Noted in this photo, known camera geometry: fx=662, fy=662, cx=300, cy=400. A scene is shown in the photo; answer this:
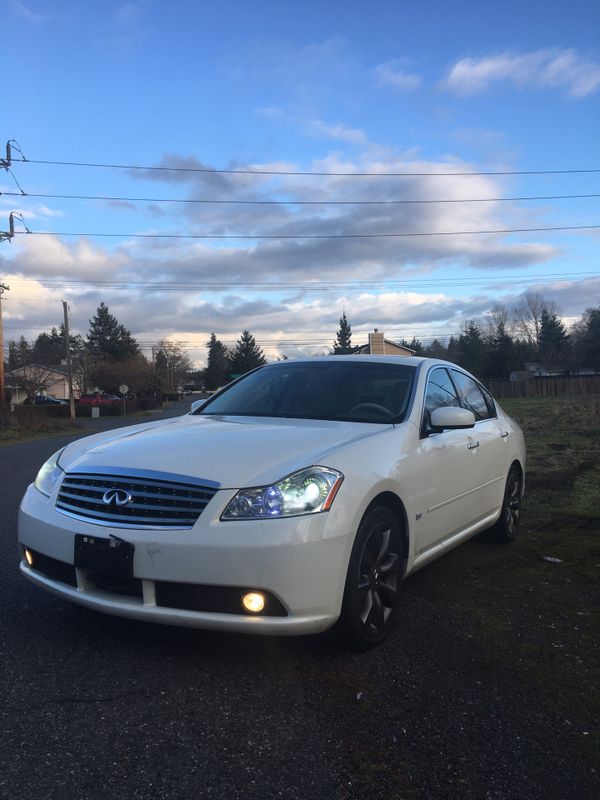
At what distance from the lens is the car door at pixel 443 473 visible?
414 cm

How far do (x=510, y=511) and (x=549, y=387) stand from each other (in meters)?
54.7

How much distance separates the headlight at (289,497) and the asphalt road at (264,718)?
788 millimetres

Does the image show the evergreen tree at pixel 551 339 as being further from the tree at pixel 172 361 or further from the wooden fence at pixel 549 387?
the tree at pixel 172 361

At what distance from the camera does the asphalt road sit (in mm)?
2326

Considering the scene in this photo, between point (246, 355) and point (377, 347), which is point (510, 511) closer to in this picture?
point (377, 347)

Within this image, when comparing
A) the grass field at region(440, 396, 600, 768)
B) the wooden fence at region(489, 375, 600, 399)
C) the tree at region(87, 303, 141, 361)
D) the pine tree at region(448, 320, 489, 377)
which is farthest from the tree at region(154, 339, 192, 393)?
the grass field at region(440, 396, 600, 768)

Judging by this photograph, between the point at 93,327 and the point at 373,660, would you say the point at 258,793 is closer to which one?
the point at 373,660

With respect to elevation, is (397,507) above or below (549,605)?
above

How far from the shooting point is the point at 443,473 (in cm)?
434

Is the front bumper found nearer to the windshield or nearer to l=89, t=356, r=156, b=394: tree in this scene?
the windshield

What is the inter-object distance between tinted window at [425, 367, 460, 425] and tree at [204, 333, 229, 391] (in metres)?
123

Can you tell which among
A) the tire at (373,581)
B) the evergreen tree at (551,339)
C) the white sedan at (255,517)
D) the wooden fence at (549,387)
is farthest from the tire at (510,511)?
the evergreen tree at (551,339)

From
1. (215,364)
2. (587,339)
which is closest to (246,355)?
(215,364)

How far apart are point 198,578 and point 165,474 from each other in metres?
0.54
